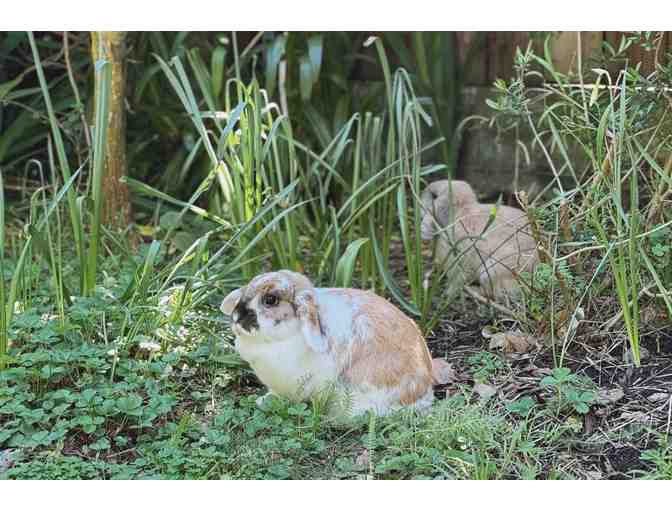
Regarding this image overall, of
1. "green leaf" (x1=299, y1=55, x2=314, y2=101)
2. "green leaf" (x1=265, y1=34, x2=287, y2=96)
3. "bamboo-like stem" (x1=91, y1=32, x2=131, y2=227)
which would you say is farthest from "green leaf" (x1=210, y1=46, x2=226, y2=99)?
"bamboo-like stem" (x1=91, y1=32, x2=131, y2=227)

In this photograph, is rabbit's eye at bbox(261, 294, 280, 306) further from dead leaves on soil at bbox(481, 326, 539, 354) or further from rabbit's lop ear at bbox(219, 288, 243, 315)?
dead leaves on soil at bbox(481, 326, 539, 354)

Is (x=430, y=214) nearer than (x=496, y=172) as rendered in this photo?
Yes

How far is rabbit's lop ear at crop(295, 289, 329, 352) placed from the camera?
11.0ft

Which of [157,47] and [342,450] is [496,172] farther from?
[342,450]

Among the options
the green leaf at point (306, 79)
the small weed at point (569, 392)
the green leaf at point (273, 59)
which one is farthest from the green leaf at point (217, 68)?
the small weed at point (569, 392)

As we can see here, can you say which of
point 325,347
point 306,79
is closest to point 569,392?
point 325,347

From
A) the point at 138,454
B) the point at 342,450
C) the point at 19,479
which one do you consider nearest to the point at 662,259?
the point at 342,450

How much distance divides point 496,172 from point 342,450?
11.5 ft

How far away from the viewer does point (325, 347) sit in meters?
3.40

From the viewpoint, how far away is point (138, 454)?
3332mm

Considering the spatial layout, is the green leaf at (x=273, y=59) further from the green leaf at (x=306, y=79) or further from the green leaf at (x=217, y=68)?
the green leaf at (x=217, y=68)

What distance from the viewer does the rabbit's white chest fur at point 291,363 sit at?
11.1 feet

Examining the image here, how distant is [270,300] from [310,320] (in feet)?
0.50

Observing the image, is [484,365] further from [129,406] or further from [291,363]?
[129,406]
